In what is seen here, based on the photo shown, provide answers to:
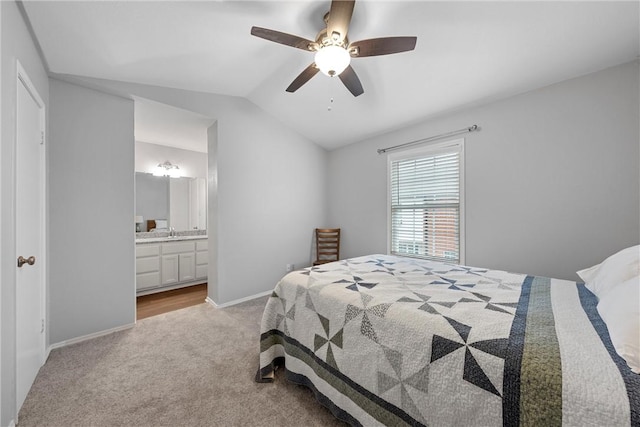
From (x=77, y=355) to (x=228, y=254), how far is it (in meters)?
1.55

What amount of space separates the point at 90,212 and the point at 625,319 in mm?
3579

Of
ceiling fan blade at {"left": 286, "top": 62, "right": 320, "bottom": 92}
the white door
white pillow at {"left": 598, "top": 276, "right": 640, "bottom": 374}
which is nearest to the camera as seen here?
white pillow at {"left": 598, "top": 276, "right": 640, "bottom": 374}

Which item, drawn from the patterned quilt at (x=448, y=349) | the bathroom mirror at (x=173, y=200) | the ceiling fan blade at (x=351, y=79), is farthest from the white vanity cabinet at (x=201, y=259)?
the ceiling fan blade at (x=351, y=79)

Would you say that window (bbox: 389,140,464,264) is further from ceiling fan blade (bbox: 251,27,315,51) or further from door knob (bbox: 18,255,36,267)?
door knob (bbox: 18,255,36,267)

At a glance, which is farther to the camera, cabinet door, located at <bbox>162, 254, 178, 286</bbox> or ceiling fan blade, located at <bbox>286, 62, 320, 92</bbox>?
cabinet door, located at <bbox>162, 254, 178, 286</bbox>

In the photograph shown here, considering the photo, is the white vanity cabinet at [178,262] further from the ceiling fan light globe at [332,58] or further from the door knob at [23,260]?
the ceiling fan light globe at [332,58]

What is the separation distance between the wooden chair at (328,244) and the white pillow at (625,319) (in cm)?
316

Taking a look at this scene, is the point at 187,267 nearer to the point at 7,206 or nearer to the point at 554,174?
the point at 7,206

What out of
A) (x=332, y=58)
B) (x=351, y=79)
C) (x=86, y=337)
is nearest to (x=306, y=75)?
(x=351, y=79)

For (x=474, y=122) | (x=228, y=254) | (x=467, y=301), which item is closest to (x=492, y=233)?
(x=474, y=122)

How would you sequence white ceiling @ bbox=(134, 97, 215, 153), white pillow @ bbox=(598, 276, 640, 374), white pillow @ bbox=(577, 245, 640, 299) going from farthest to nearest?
1. white ceiling @ bbox=(134, 97, 215, 153)
2. white pillow @ bbox=(577, 245, 640, 299)
3. white pillow @ bbox=(598, 276, 640, 374)

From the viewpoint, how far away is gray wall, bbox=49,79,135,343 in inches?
87.3

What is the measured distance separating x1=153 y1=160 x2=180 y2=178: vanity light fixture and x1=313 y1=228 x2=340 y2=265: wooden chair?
2.71 meters

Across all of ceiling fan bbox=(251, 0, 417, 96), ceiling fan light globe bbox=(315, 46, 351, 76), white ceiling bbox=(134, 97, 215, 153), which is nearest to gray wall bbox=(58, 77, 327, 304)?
white ceiling bbox=(134, 97, 215, 153)
